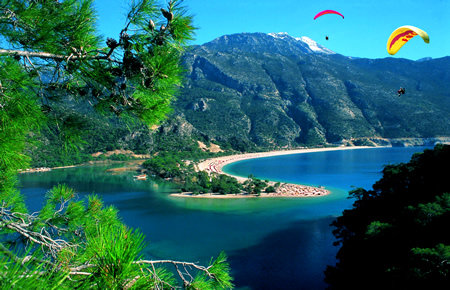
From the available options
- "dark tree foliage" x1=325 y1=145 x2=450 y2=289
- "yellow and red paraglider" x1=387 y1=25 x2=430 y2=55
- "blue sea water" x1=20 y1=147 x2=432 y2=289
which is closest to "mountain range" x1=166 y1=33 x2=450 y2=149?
"blue sea water" x1=20 y1=147 x2=432 y2=289

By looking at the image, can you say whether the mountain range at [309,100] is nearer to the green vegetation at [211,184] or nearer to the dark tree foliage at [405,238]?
the green vegetation at [211,184]

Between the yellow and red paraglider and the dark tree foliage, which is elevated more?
the yellow and red paraglider

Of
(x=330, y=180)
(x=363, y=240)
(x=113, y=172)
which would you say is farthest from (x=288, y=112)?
(x=363, y=240)

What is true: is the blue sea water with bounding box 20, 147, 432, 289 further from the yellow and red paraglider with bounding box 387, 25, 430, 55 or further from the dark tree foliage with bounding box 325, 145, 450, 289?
the yellow and red paraglider with bounding box 387, 25, 430, 55

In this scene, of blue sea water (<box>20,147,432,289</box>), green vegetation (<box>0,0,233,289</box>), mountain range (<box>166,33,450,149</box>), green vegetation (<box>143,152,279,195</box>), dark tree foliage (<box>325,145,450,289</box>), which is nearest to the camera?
green vegetation (<box>0,0,233,289</box>)

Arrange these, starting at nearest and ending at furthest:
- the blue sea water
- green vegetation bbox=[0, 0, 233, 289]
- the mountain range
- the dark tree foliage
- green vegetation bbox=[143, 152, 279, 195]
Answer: green vegetation bbox=[0, 0, 233, 289] → the dark tree foliage → the blue sea water → green vegetation bbox=[143, 152, 279, 195] → the mountain range

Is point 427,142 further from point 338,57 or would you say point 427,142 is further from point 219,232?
point 219,232
